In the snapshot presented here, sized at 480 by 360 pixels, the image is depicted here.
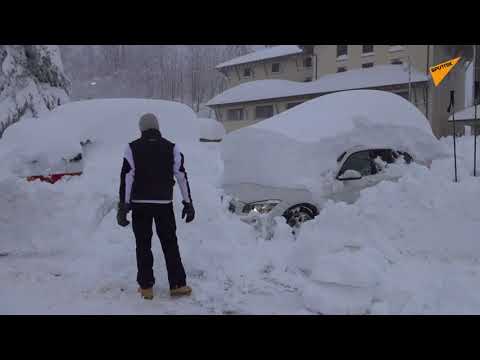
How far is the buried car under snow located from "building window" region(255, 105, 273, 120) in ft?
76.0

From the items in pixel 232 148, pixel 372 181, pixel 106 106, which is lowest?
pixel 372 181

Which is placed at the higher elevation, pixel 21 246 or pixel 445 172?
pixel 445 172

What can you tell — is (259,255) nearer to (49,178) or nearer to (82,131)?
(49,178)

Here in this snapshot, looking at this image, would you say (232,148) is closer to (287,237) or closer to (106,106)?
(287,237)

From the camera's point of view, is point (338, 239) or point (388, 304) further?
point (338, 239)

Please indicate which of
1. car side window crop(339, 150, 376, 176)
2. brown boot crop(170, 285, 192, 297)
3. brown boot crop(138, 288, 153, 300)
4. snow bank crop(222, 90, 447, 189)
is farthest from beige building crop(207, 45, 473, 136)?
brown boot crop(138, 288, 153, 300)

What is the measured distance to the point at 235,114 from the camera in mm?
32562

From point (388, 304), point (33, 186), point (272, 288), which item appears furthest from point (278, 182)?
point (33, 186)

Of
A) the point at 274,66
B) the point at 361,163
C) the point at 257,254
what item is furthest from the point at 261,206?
the point at 274,66

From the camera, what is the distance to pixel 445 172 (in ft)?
20.1

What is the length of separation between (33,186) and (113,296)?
302 centimetres

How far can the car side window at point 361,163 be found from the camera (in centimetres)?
607

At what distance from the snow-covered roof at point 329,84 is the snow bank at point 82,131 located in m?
18.2

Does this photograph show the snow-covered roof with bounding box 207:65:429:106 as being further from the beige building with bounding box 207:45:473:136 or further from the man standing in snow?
the man standing in snow
